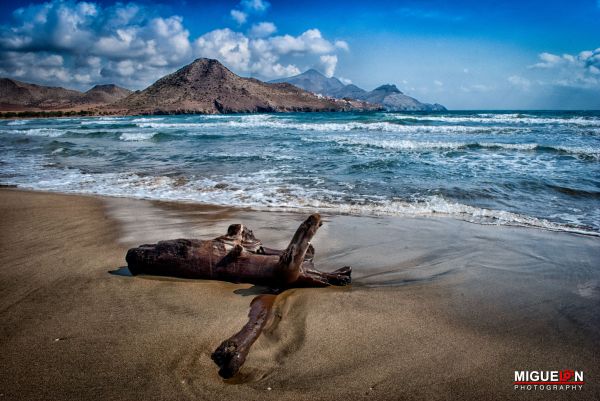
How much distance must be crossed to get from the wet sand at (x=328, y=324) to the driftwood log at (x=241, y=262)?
107 millimetres

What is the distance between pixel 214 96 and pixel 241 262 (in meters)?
112

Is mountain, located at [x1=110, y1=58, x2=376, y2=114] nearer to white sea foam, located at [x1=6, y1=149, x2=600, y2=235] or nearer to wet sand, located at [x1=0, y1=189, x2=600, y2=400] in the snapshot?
white sea foam, located at [x1=6, y1=149, x2=600, y2=235]

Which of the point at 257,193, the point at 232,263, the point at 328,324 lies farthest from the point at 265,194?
the point at 328,324

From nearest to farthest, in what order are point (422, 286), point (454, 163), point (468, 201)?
1. point (422, 286)
2. point (468, 201)
3. point (454, 163)

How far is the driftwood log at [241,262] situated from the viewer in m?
3.08

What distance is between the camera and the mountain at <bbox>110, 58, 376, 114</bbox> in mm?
100625

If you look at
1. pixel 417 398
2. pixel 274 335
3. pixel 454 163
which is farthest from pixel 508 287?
pixel 454 163

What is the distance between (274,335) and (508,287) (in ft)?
7.99

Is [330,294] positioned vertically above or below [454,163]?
below

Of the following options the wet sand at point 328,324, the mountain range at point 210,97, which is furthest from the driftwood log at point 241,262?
the mountain range at point 210,97

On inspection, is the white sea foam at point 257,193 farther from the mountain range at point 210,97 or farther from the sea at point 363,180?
the mountain range at point 210,97

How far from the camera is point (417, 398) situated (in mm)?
2012

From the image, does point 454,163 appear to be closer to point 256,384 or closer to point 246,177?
point 246,177

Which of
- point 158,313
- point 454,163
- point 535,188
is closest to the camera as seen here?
point 158,313
